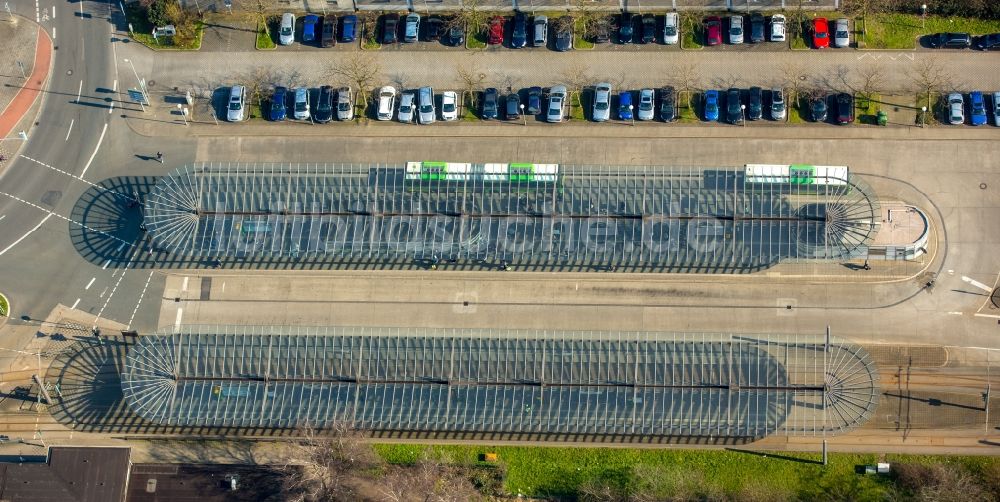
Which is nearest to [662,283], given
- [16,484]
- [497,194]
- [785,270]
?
[785,270]

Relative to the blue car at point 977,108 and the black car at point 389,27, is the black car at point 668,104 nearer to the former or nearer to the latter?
the black car at point 389,27

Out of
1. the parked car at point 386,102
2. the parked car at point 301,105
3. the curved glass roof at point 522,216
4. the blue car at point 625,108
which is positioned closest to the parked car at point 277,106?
the parked car at point 301,105

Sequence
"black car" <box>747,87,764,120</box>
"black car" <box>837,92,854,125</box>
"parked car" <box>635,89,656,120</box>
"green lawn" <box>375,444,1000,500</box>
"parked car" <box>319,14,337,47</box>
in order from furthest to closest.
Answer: "parked car" <box>319,14,337,47</box> < "parked car" <box>635,89,656,120</box> < "black car" <box>747,87,764,120</box> < "black car" <box>837,92,854,125</box> < "green lawn" <box>375,444,1000,500</box>

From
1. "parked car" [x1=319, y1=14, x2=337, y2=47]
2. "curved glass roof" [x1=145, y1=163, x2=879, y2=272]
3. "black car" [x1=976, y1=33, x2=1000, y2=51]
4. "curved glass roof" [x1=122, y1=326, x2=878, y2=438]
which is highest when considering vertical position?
"parked car" [x1=319, y1=14, x2=337, y2=47]

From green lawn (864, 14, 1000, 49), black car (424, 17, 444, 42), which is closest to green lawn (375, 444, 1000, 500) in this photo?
green lawn (864, 14, 1000, 49)

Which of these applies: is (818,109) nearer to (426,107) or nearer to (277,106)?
(426,107)

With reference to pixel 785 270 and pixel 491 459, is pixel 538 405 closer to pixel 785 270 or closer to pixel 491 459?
pixel 491 459

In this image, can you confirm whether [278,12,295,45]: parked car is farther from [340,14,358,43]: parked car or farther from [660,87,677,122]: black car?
[660,87,677,122]: black car

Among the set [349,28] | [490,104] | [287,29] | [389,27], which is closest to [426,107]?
[490,104]
